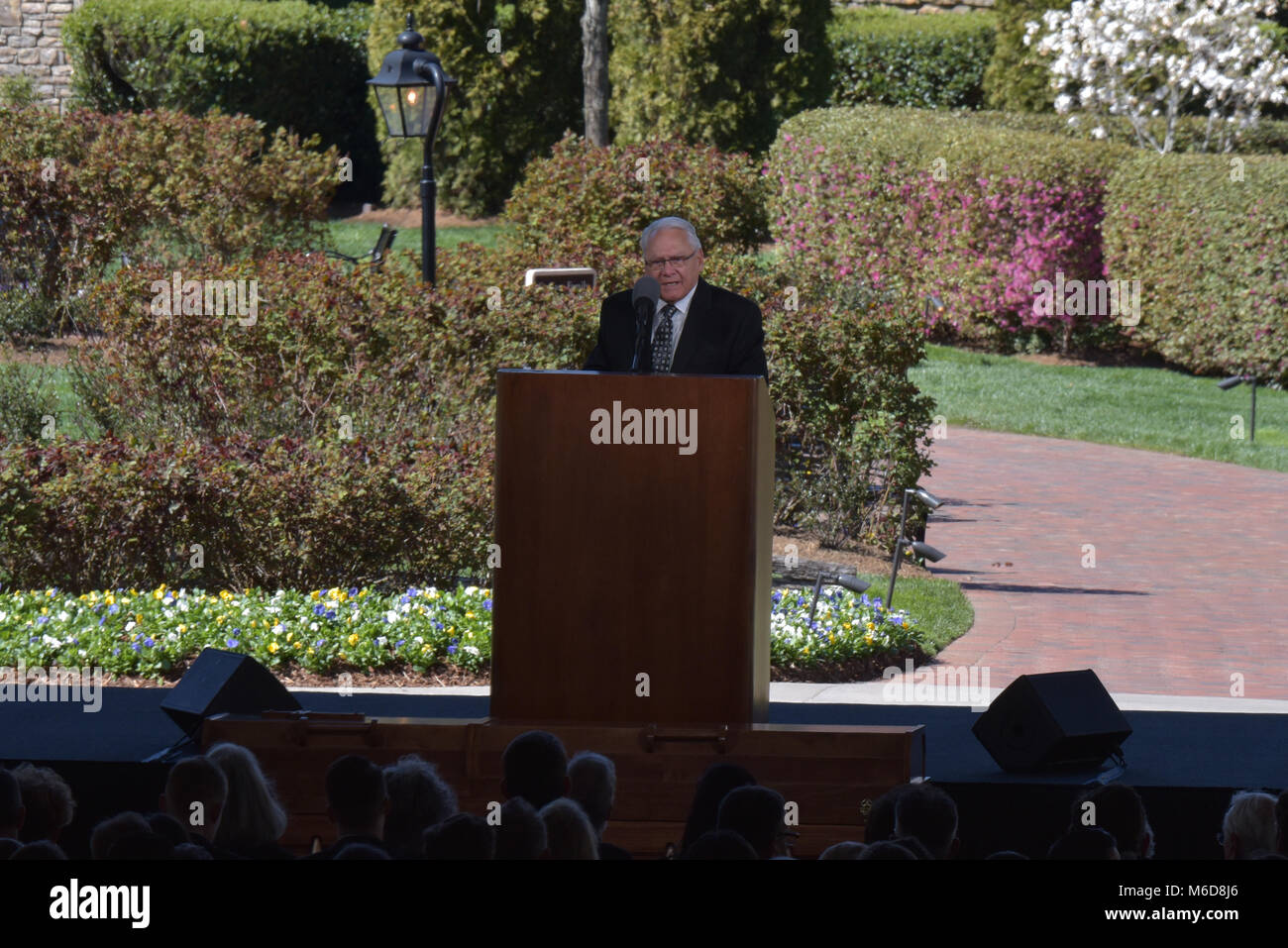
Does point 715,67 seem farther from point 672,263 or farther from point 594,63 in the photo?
point 672,263

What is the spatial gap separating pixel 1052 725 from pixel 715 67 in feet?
77.0

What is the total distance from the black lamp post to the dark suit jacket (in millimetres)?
7591

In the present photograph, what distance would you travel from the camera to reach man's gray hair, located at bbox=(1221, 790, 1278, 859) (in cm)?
419

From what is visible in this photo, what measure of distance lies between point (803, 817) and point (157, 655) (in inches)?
174

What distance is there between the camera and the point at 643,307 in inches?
189

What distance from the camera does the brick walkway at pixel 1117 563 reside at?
375 inches

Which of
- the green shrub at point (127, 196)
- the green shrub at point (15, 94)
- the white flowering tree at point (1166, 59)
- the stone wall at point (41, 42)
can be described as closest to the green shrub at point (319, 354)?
the green shrub at point (127, 196)

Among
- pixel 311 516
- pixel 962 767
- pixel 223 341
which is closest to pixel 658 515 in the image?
pixel 962 767

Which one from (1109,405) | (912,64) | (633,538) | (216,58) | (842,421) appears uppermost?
(912,64)

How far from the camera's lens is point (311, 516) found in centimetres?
955

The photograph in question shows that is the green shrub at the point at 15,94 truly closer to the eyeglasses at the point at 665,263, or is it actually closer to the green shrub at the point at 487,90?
the green shrub at the point at 487,90

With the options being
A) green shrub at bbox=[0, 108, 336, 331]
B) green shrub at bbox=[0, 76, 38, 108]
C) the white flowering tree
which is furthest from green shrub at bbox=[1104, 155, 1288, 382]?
green shrub at bbox=[0, 76, 38, 108]

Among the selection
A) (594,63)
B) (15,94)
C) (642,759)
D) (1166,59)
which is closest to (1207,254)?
(1166,59)

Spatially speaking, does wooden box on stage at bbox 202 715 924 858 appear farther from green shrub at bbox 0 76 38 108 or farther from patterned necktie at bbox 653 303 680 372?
green shrub at bbox 0 76 38 108
